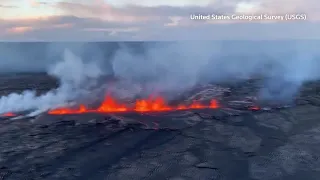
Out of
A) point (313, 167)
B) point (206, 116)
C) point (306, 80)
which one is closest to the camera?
point (313, 167)

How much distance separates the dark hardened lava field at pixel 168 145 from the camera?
55.7 ft

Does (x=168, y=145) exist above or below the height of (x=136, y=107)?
below

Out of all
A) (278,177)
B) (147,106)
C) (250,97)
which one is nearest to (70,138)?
(147,106)

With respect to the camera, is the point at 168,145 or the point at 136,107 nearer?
the point at 168,145

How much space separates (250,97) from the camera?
121 ft

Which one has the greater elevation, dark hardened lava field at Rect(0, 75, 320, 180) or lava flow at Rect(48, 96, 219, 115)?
lava flow at Rect(48, 96, 219, 115)

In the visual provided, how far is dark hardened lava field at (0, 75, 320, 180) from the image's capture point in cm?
1698

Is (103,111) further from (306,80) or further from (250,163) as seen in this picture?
(306,80)

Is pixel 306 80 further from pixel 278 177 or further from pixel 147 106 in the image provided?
pixel 278 177

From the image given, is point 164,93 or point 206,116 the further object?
point 164,93

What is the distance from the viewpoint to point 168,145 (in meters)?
21.2

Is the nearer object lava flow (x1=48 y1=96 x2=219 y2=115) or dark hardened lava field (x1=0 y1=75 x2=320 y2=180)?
dark hardened lava field (x1=0 y1=75 x2=320 y2=180)

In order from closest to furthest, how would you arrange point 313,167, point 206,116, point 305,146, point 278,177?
point 278,177 < point 313,167 < point 305,146 < point 206,116

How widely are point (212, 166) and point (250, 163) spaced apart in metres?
2.14
